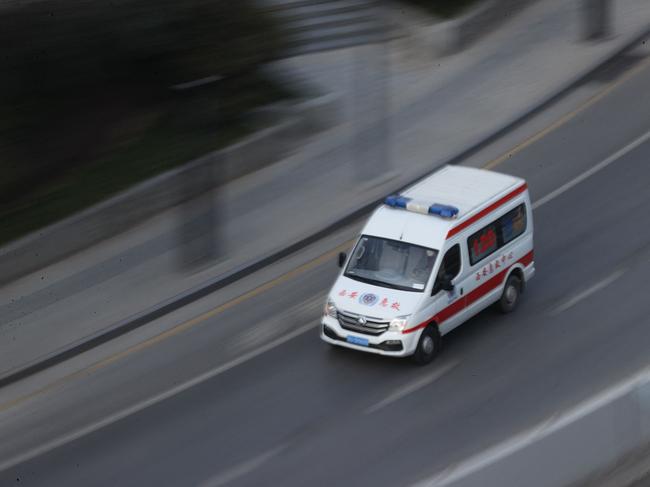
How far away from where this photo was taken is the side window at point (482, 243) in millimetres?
17391

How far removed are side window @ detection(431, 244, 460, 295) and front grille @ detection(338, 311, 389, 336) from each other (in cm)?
91

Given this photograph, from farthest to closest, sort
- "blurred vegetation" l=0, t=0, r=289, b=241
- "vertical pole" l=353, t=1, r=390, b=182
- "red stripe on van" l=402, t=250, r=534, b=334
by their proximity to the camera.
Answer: "vertical pole" l=353, t=1, r=390, b=182 < "blurred vegetation" l=0, t=0, r=289, b=241 < "red stripe on van" l=402, t=250, r=534, b=334

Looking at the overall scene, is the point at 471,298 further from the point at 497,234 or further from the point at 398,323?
the point at 398,323

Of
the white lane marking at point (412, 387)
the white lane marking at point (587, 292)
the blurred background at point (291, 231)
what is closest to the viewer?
the blurred background at point (291, 231)

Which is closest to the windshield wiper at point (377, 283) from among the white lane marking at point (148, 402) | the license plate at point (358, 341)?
the license plate at point (358, 341)

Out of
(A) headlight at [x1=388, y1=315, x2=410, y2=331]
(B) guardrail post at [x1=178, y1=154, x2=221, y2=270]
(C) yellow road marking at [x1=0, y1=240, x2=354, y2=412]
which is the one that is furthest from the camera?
(B) guardrail post at [x1=178, y1=154, x2=221, y2=270]

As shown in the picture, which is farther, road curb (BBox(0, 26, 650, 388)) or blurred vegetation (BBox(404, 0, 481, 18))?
blurred vegetation (BBox(404, 0, 481, 18))

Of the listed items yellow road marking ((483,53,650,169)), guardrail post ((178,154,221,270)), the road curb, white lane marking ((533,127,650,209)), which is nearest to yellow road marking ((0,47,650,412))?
yellow road marking ((483,53,650,169))

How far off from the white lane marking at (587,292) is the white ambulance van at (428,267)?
29.8 inches

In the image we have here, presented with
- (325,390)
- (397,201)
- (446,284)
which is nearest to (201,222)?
(397,201)

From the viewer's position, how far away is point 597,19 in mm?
27844

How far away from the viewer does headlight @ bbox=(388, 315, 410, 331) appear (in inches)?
648

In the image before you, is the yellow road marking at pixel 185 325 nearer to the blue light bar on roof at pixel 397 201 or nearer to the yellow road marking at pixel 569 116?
the blue light bar on roof at pixel 397 201

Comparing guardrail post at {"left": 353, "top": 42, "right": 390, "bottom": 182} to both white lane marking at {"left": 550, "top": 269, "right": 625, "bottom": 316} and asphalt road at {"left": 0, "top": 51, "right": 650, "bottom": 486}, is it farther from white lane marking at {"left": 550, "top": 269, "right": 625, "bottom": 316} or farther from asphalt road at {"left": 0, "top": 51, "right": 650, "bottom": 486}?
white lane marking at {"left": 550, "top": 269, "right": 625, "bottom": 316}
